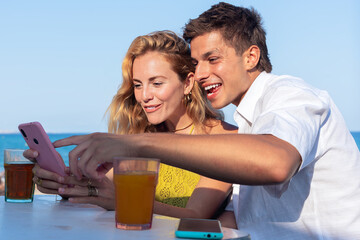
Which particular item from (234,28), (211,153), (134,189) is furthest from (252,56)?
(134,189)

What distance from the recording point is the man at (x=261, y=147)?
1245 mm

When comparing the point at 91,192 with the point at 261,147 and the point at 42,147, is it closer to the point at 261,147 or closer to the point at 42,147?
the point at 42,147

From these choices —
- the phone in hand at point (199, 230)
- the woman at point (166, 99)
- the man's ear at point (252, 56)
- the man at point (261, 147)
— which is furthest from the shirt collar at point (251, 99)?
the phone in hand at point (199, 230)

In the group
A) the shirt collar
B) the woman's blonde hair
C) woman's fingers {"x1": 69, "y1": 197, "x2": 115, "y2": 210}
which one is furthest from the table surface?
the woman's blonde hair

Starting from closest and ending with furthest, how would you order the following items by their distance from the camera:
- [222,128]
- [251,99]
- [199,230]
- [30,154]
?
[199,230] → [30,154] → [251,99] → [222,128]

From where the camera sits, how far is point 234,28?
2.55m

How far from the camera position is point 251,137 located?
4.10 feet

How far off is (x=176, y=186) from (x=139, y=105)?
31.2 inches

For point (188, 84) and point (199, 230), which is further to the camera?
point (188, 84)

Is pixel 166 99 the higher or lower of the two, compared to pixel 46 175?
higher

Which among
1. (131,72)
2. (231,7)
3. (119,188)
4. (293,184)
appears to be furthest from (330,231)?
(131,72)

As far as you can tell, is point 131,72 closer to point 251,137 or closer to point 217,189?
point 217,189

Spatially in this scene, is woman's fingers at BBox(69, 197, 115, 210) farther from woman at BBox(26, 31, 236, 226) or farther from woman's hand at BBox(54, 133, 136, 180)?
woman at BBox(26, 31, 236, 226)

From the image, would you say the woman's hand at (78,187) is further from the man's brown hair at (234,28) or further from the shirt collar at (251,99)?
the man's brown hair at (234,28)
